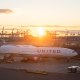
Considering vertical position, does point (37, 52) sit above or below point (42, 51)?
below

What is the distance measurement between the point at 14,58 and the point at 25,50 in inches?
253

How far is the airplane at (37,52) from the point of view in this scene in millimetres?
76062

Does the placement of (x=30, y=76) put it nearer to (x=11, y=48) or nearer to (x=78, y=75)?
(x=78, y=75)

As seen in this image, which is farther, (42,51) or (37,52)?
(37,52)

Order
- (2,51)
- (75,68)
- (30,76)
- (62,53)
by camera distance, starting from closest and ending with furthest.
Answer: (30,76) < (75,68) < (62,53) < (2,51)

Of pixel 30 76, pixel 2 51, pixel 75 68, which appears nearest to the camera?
pixel 30 76

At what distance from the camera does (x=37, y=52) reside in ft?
254

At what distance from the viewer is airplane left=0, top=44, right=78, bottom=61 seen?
76.1 m

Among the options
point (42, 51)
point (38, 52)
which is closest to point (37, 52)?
point (38, 52)

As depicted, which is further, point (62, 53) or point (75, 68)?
point (62, 53)

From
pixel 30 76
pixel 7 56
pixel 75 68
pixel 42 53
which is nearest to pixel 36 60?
pixel 42 53

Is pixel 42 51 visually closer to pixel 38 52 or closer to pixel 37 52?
pixel 38 52

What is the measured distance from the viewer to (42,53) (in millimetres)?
77125

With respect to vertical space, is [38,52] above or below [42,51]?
below
